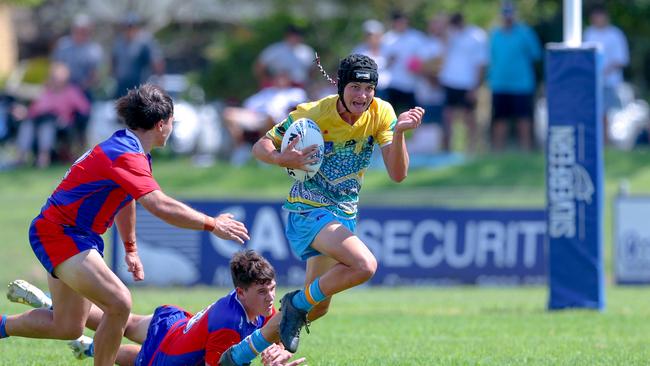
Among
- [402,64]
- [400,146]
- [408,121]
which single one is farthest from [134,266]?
[402,64]

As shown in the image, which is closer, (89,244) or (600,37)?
(89,244)

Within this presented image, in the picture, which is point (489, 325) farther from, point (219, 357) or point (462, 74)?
point (462, 74)

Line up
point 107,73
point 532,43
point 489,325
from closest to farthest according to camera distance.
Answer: point 489,325
point 532,43
point 107,73

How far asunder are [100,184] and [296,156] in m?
1.25

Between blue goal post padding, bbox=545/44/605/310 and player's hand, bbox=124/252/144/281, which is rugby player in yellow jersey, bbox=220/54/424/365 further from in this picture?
blue goal post padding, bbox=545/44/605/310

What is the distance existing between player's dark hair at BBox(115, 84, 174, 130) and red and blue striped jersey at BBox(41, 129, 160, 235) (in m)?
0.09

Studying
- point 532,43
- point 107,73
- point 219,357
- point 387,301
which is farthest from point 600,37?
point 107,73

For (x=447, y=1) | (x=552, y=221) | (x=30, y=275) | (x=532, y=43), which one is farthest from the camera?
(x=447, y=1)

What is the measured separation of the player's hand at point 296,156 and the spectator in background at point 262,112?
11.4 metres

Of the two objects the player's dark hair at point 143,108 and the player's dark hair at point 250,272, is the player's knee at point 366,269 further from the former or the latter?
the player's dark hair at point 143,108

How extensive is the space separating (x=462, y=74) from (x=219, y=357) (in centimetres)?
1252

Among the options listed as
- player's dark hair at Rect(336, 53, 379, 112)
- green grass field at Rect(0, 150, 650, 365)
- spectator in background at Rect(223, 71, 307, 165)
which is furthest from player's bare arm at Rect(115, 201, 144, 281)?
spectator in background at Rect(223, 71, 307, 165)

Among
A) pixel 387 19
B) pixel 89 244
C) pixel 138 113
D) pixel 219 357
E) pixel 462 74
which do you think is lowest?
pixel 219 357

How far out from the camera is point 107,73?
3075cm
